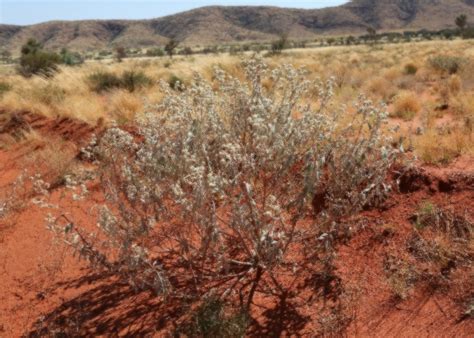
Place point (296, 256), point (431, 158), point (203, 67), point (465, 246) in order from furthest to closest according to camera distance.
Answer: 1. point (203, 67)
2. point (431, 158)
3. point (296, 256)
4. point (465, 246)

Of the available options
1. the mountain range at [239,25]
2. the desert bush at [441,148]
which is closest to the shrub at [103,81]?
the desert bush at [441,148]

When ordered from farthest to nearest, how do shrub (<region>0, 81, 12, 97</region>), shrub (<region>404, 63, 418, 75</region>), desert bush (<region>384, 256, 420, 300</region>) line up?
shrub (<region>404, 63, 418, 75</region>)
shrub (<region>0, 81, 12, 97</region>)
desert bush (<region>384, 256, 420, 300</region>)

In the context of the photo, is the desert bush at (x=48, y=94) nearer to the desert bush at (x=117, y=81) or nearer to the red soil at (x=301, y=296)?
the desert bush at (x=117, y=81)

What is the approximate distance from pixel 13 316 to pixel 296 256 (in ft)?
9.12

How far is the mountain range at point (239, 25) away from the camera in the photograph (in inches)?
3917

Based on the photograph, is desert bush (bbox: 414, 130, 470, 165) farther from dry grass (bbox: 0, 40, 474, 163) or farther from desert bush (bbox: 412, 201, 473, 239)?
desert bush (bbox: 412, 201, 473, 239)

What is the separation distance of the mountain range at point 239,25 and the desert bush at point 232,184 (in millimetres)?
93769

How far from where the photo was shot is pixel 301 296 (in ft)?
12.9

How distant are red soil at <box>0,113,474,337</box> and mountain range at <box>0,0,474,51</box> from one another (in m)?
93.4

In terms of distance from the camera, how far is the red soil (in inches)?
137

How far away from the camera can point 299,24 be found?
108 metres

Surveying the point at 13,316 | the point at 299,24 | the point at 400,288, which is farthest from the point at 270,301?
the point at 299,24

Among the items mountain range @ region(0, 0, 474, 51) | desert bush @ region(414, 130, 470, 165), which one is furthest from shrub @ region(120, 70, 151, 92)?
mountain range @ region(0, 0, 474, 51)

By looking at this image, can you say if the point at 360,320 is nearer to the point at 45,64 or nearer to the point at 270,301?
the point at 270,301
